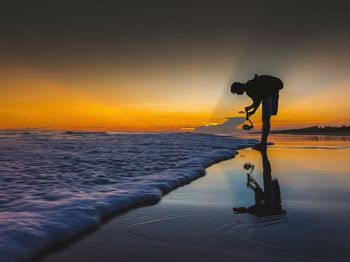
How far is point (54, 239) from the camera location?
91.4 inches

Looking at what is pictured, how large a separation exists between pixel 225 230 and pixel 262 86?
8354mm

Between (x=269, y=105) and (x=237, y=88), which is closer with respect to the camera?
(x=237, y=88)

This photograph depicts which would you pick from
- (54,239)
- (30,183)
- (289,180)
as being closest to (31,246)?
(54,239)

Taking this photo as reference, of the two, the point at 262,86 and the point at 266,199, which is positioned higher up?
the point at 262,86

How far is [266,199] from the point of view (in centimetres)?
351

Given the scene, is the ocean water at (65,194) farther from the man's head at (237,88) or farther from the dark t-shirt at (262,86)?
the dark t-shirt at (262,86)

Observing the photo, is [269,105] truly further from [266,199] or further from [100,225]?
[100,225]

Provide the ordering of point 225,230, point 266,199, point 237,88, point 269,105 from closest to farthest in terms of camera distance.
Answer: point 225,230 → point 266,199 → point 237,88 → point 269,105

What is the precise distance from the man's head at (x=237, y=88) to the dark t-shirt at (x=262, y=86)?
229mm

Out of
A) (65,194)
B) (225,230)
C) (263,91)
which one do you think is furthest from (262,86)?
(225,230)

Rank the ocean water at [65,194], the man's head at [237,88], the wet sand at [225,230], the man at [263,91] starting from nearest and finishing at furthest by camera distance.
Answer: the wet sand at [225,230] < the ocean water at [65,194] < the man's head at [237,88] < the man at [263,91]

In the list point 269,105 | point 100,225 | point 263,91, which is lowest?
point 100,225

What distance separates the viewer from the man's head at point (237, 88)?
9652 mm

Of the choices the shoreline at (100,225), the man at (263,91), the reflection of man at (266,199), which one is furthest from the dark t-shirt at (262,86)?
the shoreline at (100,225)
